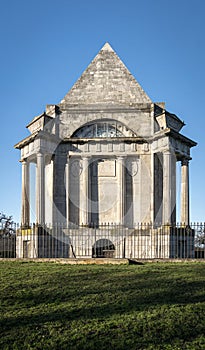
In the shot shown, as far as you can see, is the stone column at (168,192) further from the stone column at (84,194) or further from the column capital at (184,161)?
the stone column at (84,194)

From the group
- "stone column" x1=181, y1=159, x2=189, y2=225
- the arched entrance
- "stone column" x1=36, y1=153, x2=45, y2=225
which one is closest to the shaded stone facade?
"stone column" x1=181, y1=159, x2=189, y2=225

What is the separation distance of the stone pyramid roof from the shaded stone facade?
152 mm

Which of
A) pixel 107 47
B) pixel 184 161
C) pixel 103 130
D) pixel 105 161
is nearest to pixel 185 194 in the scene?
pixel 184 161

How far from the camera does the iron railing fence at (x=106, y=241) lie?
22.2 meters

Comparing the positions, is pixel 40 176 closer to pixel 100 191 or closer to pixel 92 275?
pixel 100 191

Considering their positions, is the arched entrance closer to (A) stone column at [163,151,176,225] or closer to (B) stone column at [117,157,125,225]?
(B) stone column at [117,157,125,225]

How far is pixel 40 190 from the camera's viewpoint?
23734 millimetres

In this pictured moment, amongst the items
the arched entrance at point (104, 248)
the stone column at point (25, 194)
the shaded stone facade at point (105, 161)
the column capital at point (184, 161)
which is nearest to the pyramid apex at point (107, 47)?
the shaded stone facade at point (105, 161)

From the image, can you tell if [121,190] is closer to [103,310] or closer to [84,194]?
[84,194]

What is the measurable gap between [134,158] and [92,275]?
1293 cm

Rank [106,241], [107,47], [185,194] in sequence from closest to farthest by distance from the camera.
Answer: [106,241], [185,194], [107,47]

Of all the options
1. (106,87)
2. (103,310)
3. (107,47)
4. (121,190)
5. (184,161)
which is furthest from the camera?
(107,47)

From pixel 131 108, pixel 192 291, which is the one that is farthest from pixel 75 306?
pixel 131 108

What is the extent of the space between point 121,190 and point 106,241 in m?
2.88
